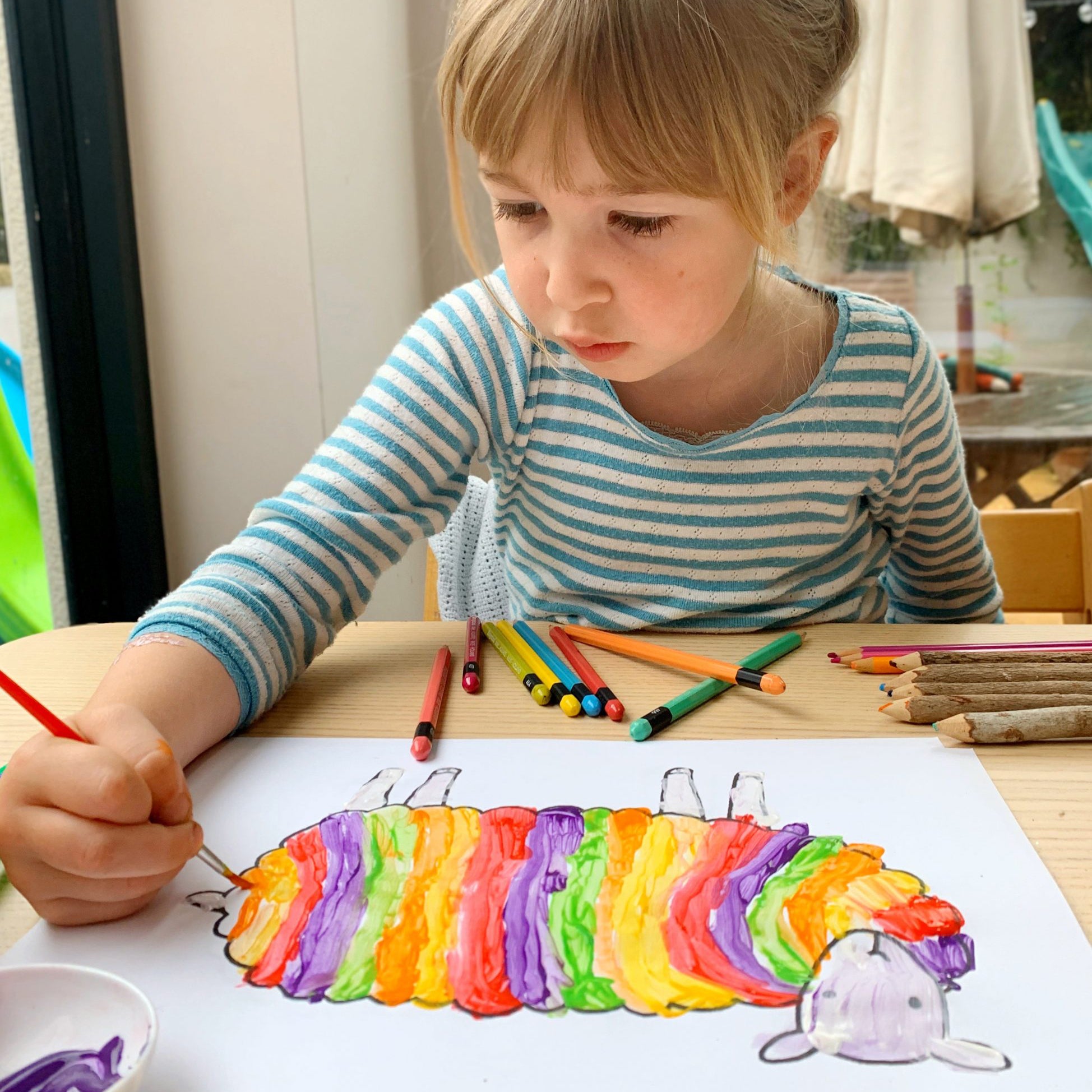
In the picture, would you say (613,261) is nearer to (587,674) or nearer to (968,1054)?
(587,674)

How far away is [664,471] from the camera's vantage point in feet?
2.32

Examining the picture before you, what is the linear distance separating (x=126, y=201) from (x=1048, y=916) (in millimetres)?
1268

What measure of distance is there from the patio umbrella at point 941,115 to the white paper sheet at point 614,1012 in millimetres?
1586

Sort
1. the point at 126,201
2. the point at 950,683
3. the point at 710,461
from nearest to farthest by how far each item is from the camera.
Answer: the point at 950,683
the point at 710,461
the point at 126,201

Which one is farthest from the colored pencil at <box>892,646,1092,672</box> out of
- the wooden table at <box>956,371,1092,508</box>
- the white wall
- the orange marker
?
the wooden table at <box>956,371,1092,508</box>

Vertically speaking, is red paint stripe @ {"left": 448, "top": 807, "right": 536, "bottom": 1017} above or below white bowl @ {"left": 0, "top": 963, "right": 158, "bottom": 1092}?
below

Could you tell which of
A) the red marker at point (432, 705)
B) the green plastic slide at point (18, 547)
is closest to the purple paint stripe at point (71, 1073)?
the red marker at point (432, 705)

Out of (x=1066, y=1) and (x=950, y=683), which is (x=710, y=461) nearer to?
(x=950, y=683)

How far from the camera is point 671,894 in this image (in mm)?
381

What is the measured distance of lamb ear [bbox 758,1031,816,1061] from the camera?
0.30 meters

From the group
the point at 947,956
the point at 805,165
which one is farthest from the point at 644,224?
the point at 947,956

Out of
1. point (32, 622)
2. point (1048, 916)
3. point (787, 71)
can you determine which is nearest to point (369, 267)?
point (32, 622)

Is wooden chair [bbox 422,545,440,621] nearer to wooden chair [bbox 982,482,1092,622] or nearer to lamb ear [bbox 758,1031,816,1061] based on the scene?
wooden chair [bbox 982,482,1092,622]

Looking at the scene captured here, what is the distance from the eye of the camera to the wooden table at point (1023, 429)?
7.05 ft
